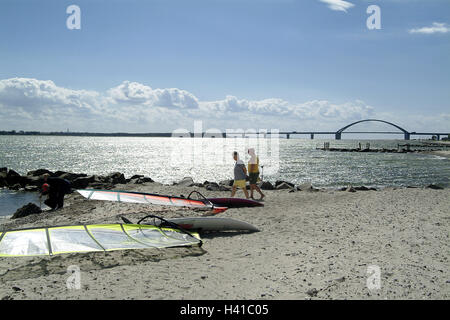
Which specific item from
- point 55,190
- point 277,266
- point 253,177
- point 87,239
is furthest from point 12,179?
point 277,266

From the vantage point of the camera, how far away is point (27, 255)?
571cm


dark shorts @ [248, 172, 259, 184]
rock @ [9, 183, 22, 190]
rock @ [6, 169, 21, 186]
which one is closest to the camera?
dark shorts @ [248, 172, 259, 184]

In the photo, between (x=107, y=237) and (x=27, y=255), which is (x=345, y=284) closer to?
(x=107, y=237)

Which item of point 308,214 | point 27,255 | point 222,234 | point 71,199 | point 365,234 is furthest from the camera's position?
point 71,199

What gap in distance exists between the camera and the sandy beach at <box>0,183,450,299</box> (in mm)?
4676

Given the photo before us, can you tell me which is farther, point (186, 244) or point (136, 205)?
point (136, 205)

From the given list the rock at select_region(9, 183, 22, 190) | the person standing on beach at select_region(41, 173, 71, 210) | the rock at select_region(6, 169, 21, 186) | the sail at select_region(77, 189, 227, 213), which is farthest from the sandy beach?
the rock at select_region(6, 169, 21, 186)

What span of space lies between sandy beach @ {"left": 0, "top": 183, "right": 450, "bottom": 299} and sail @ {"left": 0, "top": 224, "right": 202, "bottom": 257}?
0.16 metres

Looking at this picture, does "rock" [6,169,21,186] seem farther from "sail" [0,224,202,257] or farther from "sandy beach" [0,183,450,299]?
"sail" [0,224,202,257]
